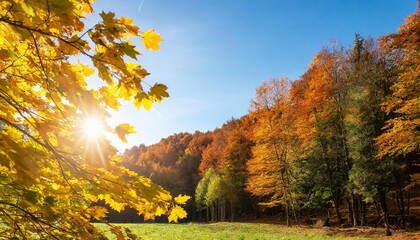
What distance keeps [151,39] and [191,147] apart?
6749 centimetres

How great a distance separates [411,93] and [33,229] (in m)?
15.8

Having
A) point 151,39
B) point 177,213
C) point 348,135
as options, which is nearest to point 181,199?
point 177,213

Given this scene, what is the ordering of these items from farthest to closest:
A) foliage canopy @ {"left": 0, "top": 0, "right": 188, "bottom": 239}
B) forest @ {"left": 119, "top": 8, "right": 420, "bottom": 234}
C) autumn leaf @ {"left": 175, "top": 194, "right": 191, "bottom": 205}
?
forest @ {"left": 119, "top": 8, "right": 420, "bottom": 234} < autumn leaf @ {"left": 175, "top": 194, "right": 191, "bottom": 205} < foliage canopy @ {"left": 0, "top": 0, "right": 188, "bottom": 239}

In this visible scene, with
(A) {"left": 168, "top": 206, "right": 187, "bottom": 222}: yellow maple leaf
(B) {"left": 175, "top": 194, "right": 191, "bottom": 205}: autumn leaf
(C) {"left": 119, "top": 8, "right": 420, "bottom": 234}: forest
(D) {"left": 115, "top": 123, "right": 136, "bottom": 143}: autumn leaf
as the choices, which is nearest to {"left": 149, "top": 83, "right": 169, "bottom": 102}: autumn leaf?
(D) {"left": 115, "top": 123, "right": 136, "bottom": 143}: autumn leaf

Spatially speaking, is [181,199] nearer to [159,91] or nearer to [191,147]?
[159,91]

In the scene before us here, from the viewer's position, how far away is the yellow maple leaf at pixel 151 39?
1814mm

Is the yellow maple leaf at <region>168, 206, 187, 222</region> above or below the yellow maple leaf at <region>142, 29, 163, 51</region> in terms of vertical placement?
below

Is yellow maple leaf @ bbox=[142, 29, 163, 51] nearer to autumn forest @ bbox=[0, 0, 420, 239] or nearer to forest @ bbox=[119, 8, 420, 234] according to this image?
autumn forest @ bbox=[0, 0, 420, 239]

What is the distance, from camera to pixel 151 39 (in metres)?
1.83

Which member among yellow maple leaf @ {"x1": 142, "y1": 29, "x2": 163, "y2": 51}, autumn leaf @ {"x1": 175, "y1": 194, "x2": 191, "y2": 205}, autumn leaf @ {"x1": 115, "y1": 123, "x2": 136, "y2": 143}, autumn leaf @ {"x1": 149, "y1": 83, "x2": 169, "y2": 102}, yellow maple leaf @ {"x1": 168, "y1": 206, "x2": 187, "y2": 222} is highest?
yellow maple leaf @ {"x1": 142, "y1": 29, "x2": 163, "y2": 51}

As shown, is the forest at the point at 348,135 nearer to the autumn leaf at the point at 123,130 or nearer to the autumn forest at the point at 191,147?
the autumn forest at the point at 191,147

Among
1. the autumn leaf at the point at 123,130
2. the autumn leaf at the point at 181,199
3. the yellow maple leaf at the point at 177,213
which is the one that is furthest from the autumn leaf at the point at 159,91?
the yellow maple leaf at the point at 177,213

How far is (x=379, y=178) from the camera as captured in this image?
18359 mm

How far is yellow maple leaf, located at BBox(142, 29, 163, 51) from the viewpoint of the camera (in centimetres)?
181
